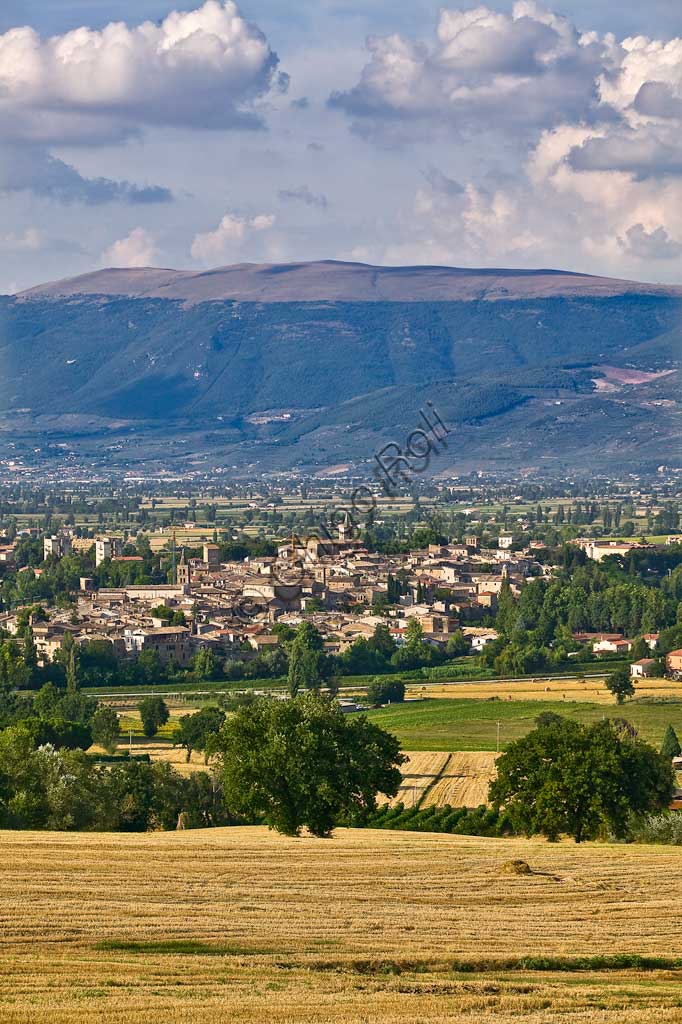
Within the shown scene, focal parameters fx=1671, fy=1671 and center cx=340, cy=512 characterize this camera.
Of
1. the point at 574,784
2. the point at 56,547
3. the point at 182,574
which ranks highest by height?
the point at 56,547

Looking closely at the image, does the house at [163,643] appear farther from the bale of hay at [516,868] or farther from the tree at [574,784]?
the bale of hay at [516,868]

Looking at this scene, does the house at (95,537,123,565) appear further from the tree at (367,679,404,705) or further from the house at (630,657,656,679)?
the tree at (367,679,404,705)

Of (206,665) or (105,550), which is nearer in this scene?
(206,665)

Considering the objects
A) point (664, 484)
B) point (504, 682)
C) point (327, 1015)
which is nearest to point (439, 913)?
point (327, 1015)

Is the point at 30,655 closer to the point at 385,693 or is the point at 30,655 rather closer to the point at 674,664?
the point at 385,693

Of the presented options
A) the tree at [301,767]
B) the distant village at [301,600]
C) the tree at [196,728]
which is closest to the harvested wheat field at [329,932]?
the tree at [301,767]

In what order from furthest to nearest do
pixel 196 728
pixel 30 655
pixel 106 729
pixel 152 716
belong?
pixel 30 655 → pixel 152 716 → pixel 106 729 → pixel 196 728

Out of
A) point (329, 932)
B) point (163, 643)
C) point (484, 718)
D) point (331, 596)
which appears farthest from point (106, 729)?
point (331, 596)
